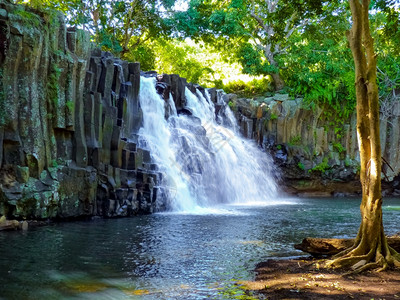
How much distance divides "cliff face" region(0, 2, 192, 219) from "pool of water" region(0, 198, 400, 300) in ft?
3.52

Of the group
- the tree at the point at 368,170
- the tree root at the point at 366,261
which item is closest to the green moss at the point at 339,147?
the tree at the point at 368,170

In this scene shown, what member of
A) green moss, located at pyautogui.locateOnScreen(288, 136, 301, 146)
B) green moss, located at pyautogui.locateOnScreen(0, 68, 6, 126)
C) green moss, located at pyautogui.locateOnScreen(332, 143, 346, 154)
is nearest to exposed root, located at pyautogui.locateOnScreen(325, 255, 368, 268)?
green moss, located at pyautogui.locateOnScreen(0, 68, 6, 126)

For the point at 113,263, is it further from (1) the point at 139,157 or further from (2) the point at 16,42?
(1) the point at 139,157

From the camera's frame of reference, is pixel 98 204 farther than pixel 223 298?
Yes

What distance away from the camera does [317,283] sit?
6.14 meters

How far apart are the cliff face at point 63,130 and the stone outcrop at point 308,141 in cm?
1279

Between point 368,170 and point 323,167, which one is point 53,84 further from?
point 323,167

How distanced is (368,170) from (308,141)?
76.9 feet

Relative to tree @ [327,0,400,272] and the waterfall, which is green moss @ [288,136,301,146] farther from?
tree @ [327,0,400,272]

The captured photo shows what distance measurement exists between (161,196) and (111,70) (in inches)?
212

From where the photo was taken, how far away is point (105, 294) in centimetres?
609

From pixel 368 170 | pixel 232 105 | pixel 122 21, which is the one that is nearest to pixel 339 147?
pixel 232 105

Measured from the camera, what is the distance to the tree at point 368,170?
23.2ft

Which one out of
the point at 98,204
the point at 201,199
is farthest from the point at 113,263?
the point at 201,199
